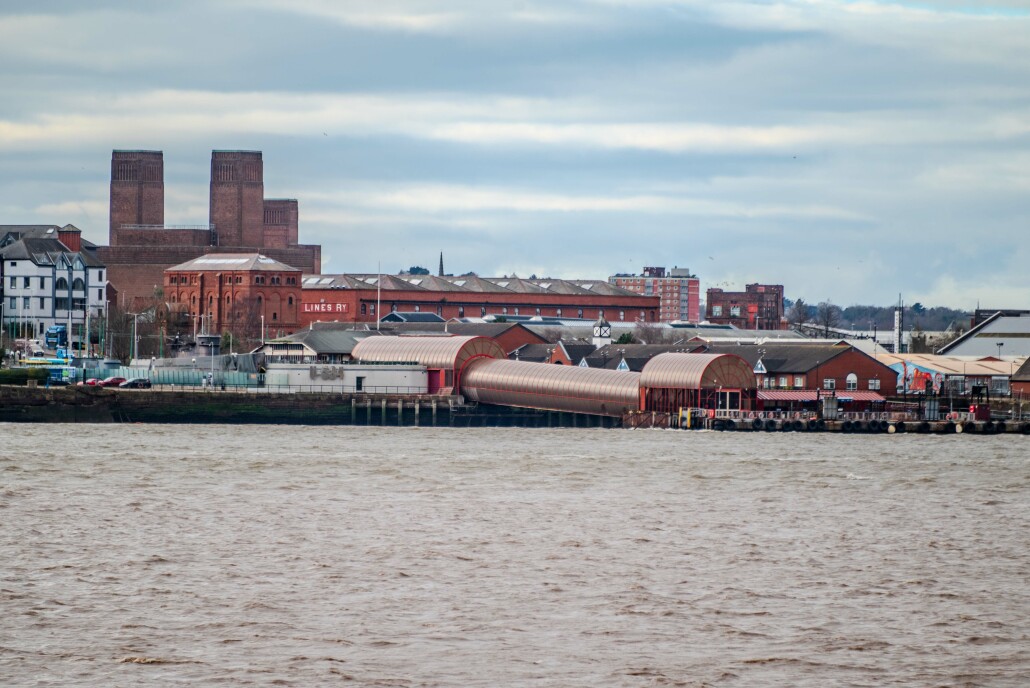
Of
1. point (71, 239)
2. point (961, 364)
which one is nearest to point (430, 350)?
point (961, 364)

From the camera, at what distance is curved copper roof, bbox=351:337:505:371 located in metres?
110

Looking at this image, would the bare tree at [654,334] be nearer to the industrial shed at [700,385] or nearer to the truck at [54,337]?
the truck at [54,337]

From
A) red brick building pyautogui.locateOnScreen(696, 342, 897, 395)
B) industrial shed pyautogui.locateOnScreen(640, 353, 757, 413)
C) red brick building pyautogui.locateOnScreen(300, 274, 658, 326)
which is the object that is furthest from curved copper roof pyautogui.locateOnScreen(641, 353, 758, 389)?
red brick building pyautogui.locateOnScreen(300, 274, 658, 326)

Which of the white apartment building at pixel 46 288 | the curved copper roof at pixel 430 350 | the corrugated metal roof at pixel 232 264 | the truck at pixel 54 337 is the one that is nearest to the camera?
the curved copper roof at pixel 430 350

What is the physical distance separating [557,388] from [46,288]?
67.1 metres

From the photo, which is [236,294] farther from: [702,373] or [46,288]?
[702,373]

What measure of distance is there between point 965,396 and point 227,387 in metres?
47.7

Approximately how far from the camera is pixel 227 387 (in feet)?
354

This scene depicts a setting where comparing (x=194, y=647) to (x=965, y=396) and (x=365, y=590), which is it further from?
(x=965, y=396)

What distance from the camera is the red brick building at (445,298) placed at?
185 m

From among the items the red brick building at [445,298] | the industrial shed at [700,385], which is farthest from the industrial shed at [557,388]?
the red brick building at [445,298]

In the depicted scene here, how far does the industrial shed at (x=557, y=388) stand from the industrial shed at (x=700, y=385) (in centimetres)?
110

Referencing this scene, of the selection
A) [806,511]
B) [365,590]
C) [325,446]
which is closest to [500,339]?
[325,446]

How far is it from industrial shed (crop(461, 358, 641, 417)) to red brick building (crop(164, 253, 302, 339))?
67.5 m
